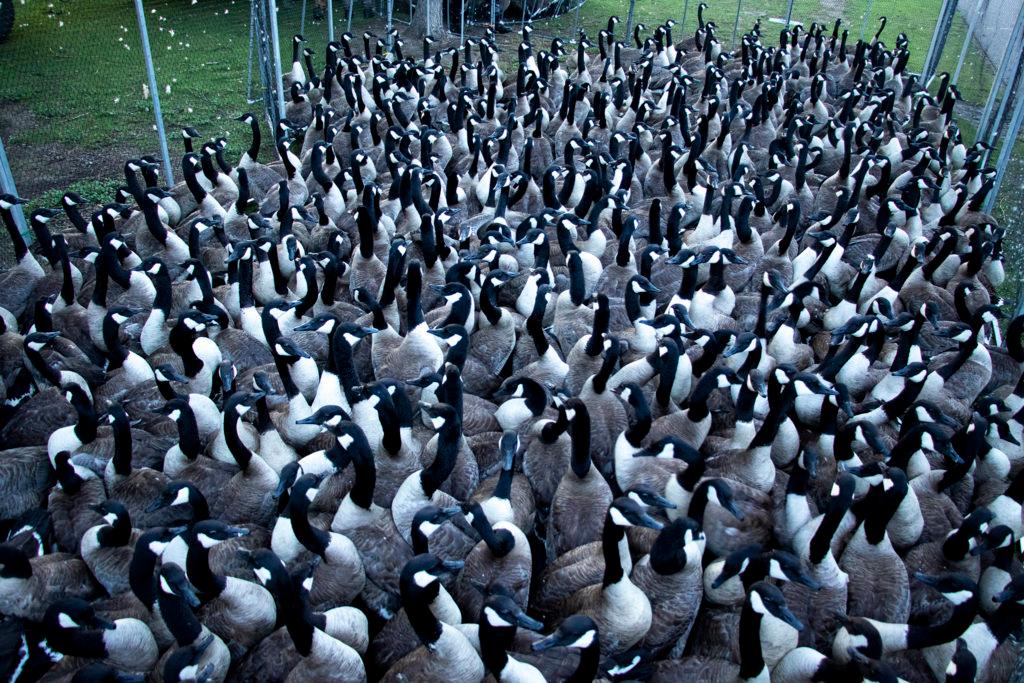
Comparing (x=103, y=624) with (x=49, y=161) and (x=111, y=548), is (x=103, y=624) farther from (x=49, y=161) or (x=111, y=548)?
(x=49, y=161)

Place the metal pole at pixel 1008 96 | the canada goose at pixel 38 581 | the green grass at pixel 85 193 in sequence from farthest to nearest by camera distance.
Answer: the metal pole at pixel 1008 96 < the green grass at pixel 85 193 < the canada goose at pixel 38 581

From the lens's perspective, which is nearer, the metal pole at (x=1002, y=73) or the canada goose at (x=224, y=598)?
the canada goose at (x=224, y=598)

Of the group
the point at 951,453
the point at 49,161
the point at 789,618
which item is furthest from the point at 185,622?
the point at 49,161

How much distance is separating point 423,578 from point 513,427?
Result: 252 centimetres

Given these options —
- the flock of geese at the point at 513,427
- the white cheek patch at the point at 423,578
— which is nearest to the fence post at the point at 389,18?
the flock of geese at the point at 513,427

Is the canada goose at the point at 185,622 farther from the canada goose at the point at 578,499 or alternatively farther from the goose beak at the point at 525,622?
the canada goose at the point at 578,499

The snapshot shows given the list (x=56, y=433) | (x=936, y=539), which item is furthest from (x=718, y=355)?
(x=56, y=433)

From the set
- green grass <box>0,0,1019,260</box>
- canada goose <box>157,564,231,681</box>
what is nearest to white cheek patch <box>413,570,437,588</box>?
canada goose <box>157,564,231,681</box>

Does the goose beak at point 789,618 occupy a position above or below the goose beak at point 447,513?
above

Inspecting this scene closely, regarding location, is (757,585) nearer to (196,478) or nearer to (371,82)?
(196,478)

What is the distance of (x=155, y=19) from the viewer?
20.2 m

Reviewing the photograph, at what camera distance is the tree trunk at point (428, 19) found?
20.7 m

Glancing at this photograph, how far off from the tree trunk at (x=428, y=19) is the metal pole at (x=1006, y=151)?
14.4 m

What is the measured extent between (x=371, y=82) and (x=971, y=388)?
42.0 ft
